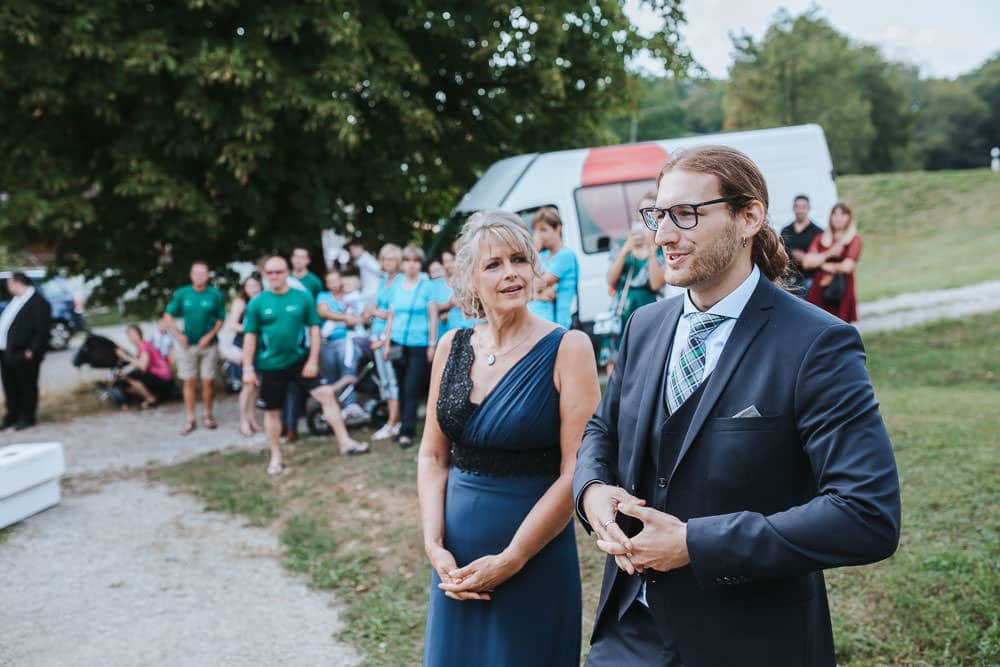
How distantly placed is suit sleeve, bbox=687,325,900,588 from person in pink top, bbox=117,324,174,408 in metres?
12.2

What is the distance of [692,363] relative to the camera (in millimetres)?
2043

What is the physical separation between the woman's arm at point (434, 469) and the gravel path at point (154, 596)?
1.99 m

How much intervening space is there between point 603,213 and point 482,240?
8.31 m

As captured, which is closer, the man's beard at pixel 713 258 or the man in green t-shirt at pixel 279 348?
the man's beard at pixel 713 258

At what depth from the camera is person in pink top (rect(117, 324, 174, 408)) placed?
1256 cm

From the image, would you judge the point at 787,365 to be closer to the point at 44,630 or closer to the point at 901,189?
the point at 44,630

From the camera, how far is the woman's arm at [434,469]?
306cm

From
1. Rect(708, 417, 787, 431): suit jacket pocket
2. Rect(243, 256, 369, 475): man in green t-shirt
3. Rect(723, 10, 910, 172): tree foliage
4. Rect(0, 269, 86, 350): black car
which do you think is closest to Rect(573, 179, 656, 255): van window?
Rect(243, 256, 369, 475): man in green t-shirt

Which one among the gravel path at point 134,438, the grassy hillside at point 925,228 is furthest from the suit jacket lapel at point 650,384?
the grassy hillside at point 925,228

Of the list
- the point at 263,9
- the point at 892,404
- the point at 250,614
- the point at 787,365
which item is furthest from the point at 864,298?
the point at 787,365

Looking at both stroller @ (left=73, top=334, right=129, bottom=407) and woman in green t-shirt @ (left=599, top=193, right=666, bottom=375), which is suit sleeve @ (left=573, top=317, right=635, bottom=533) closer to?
woman in green t-shirt @ (left=599, top=193, right=666, bottom=375)

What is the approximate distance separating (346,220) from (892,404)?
772cm

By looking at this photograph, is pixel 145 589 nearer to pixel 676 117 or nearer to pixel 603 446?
pixel 603 446

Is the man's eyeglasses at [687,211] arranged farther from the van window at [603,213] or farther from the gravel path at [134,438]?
the van window at [603,213]
